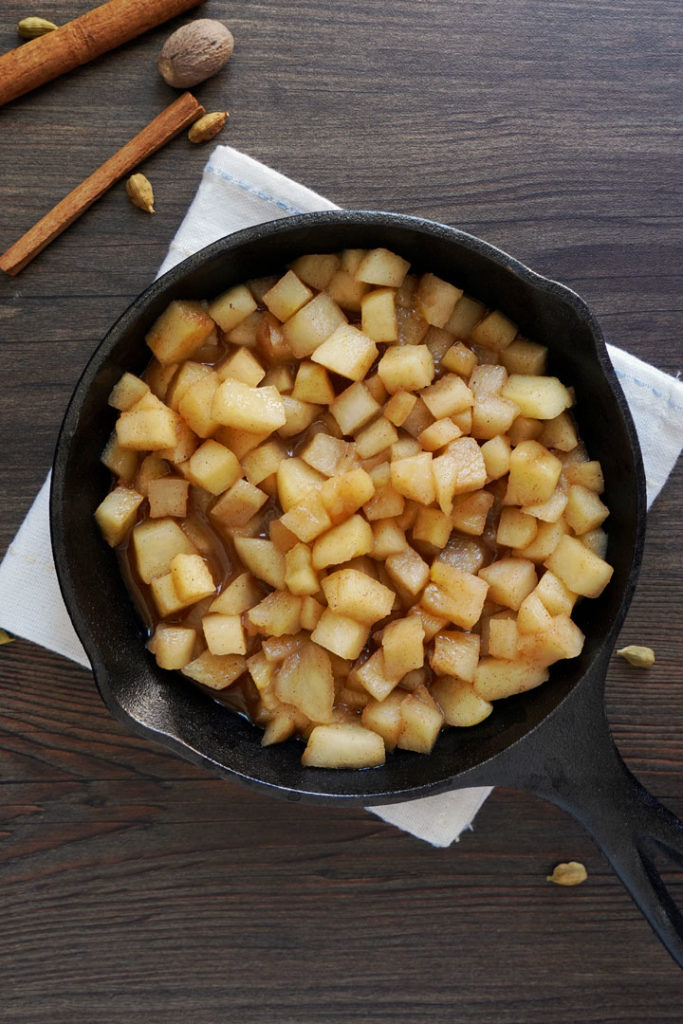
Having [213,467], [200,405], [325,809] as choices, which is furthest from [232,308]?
[325,809]

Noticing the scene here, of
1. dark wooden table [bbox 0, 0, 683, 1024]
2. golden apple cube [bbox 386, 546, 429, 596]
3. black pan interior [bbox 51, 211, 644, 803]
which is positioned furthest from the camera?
dark wooden table [bbox 0, 0, 683, 1024]

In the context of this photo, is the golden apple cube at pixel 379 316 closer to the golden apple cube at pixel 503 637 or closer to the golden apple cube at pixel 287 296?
the golden apple cube at pixel 287 296

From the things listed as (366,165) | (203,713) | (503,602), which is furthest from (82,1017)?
(366,165)

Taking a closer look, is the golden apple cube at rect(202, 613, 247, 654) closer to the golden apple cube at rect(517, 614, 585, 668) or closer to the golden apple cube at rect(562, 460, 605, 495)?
the golden apple cube at rect(517, 614, 585, 668)

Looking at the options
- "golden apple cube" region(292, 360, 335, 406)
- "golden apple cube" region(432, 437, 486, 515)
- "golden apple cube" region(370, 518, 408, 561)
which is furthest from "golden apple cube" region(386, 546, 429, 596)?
"golden apple cube" region(292, 360, 335, 406)

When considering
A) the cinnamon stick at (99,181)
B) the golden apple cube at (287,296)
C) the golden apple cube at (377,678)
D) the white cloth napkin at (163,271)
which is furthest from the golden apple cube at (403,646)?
the cinnamon stick at (99,181)
